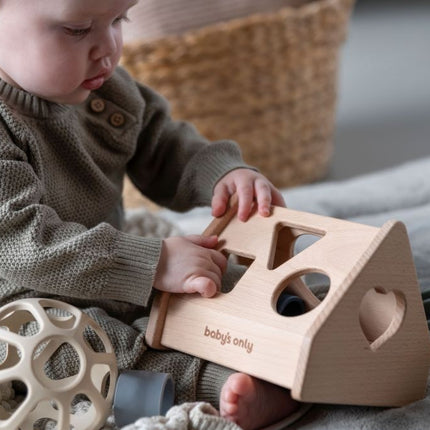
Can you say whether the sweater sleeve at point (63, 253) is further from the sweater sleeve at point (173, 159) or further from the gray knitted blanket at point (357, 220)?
the sweater sleeve at point (173, 159)

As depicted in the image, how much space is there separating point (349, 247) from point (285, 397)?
0.60 ft

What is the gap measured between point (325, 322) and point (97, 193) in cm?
44

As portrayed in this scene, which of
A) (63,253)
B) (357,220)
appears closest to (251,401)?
(63,253)

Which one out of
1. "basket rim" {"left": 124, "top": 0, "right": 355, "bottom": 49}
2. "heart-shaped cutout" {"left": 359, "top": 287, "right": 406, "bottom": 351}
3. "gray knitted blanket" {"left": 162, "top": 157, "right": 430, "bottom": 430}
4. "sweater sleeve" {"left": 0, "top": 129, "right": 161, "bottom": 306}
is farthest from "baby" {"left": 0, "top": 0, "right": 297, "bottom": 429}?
"basket rim" {"left": 124, "top": 0, "right": 355, "bottom": 49}

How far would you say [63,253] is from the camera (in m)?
0.93

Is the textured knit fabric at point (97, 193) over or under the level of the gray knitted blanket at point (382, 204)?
over

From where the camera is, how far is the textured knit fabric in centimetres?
94

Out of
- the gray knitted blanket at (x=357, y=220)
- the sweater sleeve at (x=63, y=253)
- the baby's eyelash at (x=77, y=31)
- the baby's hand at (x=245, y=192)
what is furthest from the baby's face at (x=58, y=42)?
the gray knitted blanket at (x=357, y=220)

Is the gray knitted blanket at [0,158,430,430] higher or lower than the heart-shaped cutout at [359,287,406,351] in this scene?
lower

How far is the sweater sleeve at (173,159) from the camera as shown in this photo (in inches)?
47.3

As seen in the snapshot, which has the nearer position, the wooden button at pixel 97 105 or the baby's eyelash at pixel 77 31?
the baby's eyelash at pixel 77 31

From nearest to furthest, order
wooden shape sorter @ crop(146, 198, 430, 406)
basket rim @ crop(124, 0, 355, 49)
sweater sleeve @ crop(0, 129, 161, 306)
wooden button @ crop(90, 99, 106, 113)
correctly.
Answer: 1. wooden shape sorter @ crop(146, 198, 430, 406)
2. sweater sleeve @ crop(0, 129, 161, 306)
3. wooden button @ crop(90, 99, 106, 113)
4. basket rim @ crop(124, 0, 355, 49)

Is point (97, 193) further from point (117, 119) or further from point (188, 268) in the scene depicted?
point (188, 268)

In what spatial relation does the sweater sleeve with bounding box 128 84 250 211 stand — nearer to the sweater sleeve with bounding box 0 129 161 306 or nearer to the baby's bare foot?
the sweater sleeve with bounding box 0 129 161 306
